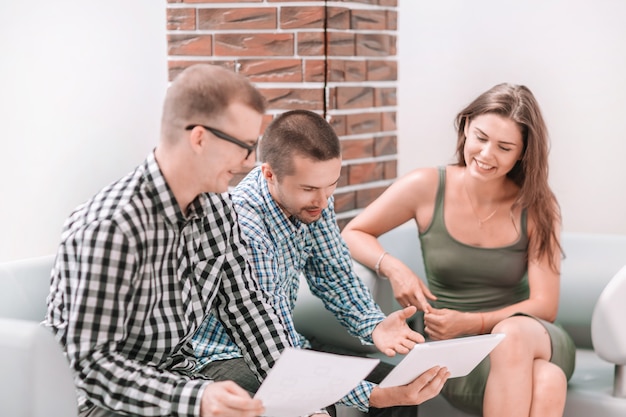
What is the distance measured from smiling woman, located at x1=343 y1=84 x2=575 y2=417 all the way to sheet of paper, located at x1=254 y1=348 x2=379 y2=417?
784mm

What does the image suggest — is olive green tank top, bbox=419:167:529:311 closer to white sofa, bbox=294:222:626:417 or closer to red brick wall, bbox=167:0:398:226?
white sofa, bbox=294:222:626:417

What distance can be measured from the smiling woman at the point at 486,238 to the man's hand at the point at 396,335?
29 cm

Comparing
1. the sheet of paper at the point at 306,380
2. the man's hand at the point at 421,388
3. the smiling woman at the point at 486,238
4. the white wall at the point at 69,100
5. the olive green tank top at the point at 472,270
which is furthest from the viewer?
the white wall at the point at 69,100

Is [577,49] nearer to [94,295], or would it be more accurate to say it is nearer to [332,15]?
[332,15]

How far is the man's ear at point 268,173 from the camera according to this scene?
79.7 inches

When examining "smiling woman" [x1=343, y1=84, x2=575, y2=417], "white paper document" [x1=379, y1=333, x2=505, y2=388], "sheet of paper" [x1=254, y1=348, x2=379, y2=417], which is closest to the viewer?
"sheet of paper" [x1=254, y1=348, x2=379, y2=417]

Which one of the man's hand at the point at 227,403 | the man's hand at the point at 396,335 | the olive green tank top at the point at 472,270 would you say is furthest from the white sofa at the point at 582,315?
the man's hand at the point at 227,403

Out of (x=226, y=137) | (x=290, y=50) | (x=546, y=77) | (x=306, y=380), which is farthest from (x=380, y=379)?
(x=546, y=77)

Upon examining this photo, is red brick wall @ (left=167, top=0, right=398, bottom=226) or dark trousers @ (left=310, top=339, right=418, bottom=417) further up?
red brick wall @ (left=167, top=0, right=398, bottom=226)

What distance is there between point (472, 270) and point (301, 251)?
651 millimetres

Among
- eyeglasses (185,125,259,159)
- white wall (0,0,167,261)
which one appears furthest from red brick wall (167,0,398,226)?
eyeglasses (185,125,259,159)

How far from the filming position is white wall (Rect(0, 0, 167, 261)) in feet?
10.6

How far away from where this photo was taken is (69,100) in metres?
3.27

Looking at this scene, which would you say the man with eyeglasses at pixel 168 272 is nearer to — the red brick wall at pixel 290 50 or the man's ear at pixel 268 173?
the man's ear at pixel 268 173
